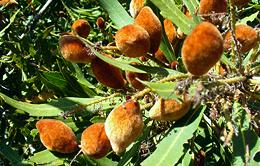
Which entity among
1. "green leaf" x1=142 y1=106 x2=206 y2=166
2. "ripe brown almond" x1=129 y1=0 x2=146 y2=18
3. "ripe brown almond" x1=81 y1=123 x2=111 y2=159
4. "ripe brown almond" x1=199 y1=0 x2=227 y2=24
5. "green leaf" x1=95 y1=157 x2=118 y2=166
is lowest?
"green leaf" x1=95 y1=157 x2=118 y2=166

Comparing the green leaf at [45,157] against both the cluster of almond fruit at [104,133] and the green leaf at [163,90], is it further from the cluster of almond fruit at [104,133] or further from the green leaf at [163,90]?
the green leaf at [163,90]

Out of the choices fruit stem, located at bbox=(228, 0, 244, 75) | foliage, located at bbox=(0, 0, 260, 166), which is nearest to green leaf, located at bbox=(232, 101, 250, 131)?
foliage, located at bbox=(0, 0, 260, 166)

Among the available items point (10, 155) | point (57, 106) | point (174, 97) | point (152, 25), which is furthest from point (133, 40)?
point (10, 155)

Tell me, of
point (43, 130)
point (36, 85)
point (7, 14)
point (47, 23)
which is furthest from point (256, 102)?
point (47, 23)

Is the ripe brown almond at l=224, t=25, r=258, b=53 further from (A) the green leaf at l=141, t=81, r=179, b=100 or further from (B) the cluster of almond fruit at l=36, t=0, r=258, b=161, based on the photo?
(A) the green leaf at l=141, t=81, r=179, b=100

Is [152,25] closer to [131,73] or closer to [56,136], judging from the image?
[131,73]

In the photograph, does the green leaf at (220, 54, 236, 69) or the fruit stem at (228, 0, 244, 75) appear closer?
the fruit stem at (228, 0, 244, 75)

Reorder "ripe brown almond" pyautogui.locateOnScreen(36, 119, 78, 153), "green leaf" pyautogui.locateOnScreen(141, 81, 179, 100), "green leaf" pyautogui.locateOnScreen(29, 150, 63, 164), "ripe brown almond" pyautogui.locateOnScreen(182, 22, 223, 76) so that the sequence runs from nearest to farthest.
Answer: "ripe brown almond" pyautogui.locateOnScreen(182, 22, 223, 76)
"green leaf" pyautogui.locateOnScreen(141, 81, 179, 100)
"ripe brown almond" pyautogui.locateOnScreen(36, 119, 78, 153)
"green leaf" pyautogui.locateOnScreen(29, 150, 63, 164)

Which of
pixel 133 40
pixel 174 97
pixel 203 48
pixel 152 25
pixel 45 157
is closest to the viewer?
pixel 203 48

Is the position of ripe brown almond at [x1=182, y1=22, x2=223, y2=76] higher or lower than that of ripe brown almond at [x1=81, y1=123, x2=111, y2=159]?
higher
